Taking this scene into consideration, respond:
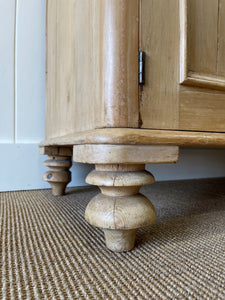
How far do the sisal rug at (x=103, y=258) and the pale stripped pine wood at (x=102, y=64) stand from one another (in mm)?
200

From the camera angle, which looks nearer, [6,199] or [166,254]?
[166,254]

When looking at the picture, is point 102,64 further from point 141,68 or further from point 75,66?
point 75,66

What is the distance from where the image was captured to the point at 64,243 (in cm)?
43

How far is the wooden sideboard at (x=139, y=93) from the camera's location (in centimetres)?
36

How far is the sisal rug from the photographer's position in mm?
290

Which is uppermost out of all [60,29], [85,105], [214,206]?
[60,29]

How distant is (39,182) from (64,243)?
1.80 feet

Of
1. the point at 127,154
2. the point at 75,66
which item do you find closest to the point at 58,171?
the point at 75,66

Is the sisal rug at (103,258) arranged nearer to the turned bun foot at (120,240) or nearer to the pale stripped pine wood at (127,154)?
the turned bun foot at (120,240)

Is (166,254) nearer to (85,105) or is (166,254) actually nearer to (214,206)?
(85,105)

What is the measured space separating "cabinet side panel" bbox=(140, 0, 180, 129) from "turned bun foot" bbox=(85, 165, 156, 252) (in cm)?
8

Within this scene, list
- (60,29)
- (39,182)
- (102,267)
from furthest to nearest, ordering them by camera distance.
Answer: (39,182)
(60,29)
(102,267)

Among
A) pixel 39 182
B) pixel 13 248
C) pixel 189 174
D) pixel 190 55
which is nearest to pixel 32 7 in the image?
pixel 39 182

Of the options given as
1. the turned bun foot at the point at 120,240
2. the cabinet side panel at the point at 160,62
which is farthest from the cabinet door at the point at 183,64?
the turned bun foot at the point at 120,240
